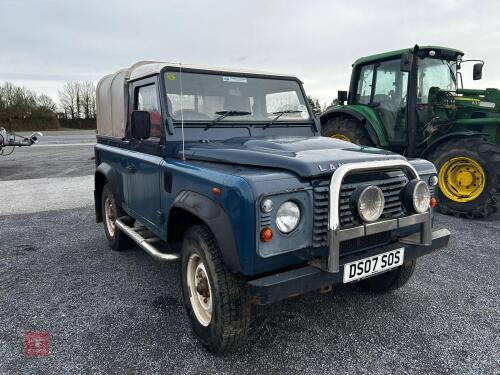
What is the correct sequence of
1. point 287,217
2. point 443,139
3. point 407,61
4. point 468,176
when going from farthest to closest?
point 443,139 → point 468,176 → point 407,61 → point 287,217

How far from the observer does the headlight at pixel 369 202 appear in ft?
7.32

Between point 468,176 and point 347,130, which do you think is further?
point 347,130

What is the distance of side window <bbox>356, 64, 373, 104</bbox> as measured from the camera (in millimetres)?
7148

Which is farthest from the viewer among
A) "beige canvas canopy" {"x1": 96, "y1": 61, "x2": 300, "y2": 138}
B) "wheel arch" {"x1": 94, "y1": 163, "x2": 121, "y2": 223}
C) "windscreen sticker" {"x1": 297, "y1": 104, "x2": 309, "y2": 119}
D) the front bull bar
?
"wheel arch" {"x1": 94, "y1": 163, "x2": 121, "y2": 223}

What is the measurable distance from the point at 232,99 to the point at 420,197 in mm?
1895

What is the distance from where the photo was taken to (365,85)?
287 inches

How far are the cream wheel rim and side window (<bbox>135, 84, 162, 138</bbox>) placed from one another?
3.96 ft

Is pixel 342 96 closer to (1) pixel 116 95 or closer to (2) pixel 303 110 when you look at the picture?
(2) pixel 303 110

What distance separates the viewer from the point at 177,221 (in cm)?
293

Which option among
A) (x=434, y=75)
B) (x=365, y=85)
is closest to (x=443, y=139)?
(x=434, y=75)

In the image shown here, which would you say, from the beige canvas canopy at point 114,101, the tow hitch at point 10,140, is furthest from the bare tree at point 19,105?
the beige canvas canopy at point 114,101

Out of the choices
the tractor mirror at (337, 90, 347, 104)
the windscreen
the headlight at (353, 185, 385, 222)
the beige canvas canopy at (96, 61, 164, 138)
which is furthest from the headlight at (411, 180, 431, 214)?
the tractor mirror at (337, 90, 347, 104)

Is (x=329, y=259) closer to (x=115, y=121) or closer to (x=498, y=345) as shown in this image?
(x=498, y=345)

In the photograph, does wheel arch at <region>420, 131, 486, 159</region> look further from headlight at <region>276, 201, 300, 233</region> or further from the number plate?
headlight at <region>276, 201, 300, 233</region>
